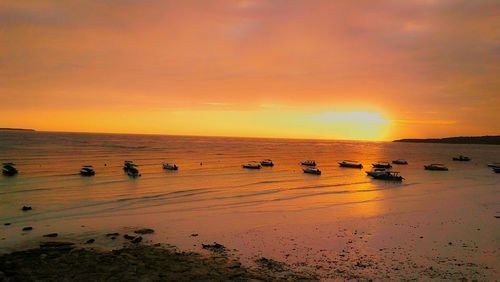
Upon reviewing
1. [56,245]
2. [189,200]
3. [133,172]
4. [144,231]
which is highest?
[133,172]

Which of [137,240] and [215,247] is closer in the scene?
[215,247]

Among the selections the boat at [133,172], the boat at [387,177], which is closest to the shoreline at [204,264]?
the boat at [133,172]

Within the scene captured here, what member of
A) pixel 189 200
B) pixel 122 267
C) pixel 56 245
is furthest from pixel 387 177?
A: pixel 122 267

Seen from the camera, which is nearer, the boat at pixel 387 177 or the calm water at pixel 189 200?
the calm water at pixel 189 200

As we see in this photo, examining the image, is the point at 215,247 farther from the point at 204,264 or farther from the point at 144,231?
the point at 144,231

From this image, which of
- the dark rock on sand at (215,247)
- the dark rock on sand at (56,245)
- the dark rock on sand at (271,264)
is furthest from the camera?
the dark rock on sand at (215,247)

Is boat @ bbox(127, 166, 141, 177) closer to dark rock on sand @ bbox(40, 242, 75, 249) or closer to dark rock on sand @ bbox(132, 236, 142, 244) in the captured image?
dark rock on sand @ bbox(132, 236, 142, 244)

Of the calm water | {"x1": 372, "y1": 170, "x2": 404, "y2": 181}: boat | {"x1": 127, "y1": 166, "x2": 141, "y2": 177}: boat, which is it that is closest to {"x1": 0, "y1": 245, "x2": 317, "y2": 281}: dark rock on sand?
the calm water

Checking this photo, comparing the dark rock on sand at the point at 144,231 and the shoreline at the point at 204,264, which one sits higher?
the shoreline at the point at 204,264

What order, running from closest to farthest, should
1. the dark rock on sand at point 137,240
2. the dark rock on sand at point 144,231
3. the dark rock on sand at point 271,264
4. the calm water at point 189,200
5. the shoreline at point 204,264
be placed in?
the shoreline at point 204,264
the dark rock on sand at point 271,264
the dark rock on sand at point 137,240
the dark rock on sand at point 144,231
the calm water at point 189,200

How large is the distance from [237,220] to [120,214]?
1046cm

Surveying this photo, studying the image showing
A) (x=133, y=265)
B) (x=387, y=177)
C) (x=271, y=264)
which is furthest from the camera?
(x=387, y=177)

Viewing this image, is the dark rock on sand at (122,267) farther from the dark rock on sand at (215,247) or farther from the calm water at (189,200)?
the calm water at (189,200)

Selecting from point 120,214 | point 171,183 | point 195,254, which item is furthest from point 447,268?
point 171,183
